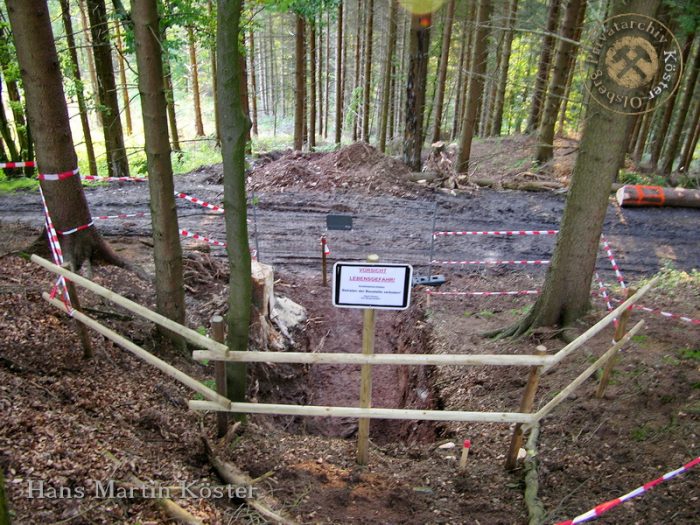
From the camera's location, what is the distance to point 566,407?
18.0ft

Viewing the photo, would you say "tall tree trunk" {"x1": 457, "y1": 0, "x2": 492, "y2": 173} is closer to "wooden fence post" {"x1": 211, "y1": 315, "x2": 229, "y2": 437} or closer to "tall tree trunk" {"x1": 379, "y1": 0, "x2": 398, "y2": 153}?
"tall tree trunk" {"x1": 379, "y1": 0, "x2": 398, "y2": 153}

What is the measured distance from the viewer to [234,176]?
4207 millimetres

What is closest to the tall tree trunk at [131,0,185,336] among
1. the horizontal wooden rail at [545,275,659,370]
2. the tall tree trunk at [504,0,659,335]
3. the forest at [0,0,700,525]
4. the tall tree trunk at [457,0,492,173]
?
the forest at [0,0,700,525]

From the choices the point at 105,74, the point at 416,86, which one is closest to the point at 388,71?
the point at 416,86

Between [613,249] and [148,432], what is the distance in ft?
38.1

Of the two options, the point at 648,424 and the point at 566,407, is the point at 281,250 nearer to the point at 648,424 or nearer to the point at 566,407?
the point at 566,407

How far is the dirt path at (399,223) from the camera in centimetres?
1188

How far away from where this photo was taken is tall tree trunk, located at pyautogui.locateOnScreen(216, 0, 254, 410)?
3.79m

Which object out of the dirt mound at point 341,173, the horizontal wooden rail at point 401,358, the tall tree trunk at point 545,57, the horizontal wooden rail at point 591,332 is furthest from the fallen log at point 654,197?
the horizontal wooden rail at point 401,358

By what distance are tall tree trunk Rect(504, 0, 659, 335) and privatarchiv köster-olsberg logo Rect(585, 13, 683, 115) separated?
78 millimetres

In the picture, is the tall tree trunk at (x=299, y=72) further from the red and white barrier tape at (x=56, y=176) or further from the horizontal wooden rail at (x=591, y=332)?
the horizontal wooden rail at (x=591, y=332)

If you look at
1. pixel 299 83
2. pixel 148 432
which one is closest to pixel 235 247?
pixel 148 432

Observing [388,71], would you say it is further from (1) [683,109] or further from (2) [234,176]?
(2) [234,176]

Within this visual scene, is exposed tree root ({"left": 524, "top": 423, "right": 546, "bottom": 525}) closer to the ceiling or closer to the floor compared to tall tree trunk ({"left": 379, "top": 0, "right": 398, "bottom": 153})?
closer to the floor
